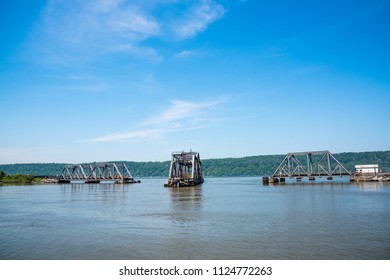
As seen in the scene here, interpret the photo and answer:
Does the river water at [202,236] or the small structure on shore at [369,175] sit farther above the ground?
the small structure on shore at [369,175]

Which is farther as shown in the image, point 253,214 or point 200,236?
point 253,214

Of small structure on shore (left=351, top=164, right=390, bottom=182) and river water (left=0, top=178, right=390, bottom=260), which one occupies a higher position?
small structure on shore (left=351, top=164, right=390, bottom=182)

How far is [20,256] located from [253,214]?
755 inches

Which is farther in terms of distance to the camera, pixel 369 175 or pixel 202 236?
pixel 369 175

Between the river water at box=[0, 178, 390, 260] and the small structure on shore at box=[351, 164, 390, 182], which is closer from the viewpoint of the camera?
the river water at box=[0, 178, 390, 260]

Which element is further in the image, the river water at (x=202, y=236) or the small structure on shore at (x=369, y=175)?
the small structure on shore at (x=369, y=175)

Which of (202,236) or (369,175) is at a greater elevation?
(369,175)

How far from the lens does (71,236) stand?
65.2 ft
